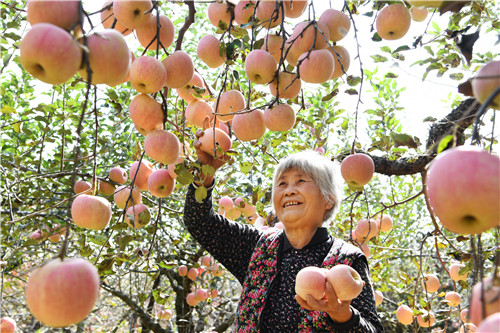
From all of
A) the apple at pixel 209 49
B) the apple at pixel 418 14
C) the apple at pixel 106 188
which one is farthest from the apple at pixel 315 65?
the apple at pixel 106 188

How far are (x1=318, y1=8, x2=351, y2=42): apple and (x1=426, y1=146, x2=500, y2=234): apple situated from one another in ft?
2.70

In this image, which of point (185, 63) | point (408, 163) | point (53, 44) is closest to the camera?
point (53, 44)

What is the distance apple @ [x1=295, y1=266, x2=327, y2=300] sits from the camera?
4.67ft

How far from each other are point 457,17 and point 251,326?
56.4 inches

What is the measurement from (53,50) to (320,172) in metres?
1.60

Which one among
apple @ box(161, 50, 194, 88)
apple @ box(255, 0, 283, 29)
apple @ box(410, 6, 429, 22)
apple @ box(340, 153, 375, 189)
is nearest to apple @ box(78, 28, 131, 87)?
apple @ box(161, 50, 194, 88)

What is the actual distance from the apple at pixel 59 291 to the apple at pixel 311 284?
30.4 inches

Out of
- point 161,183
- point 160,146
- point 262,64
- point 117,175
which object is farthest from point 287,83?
point 117,175

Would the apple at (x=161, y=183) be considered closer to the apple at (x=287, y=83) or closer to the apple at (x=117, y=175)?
the apple at (x=287, y=83)

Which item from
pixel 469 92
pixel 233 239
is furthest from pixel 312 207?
pixel 469 92

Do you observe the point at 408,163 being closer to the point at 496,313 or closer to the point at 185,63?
the point at 185,63

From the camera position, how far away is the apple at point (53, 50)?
2.52ft

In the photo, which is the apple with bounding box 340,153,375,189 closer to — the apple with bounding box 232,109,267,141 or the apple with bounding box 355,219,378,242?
the apple with bounding box 232,109,267,141

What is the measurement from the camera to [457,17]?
1401 mm
